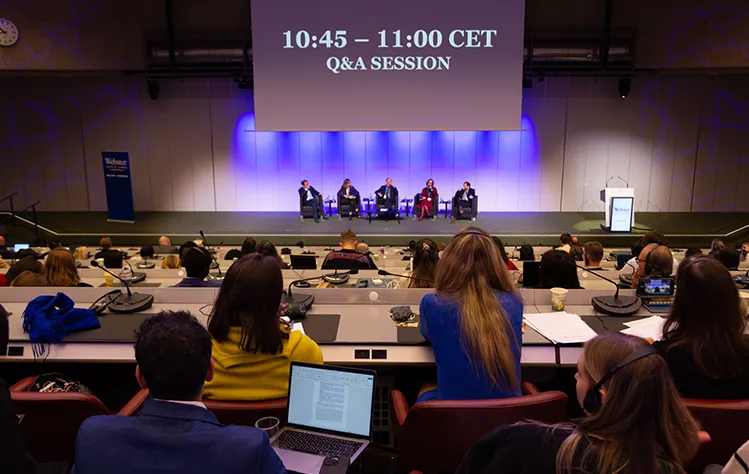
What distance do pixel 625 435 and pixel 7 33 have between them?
1273 centimetres

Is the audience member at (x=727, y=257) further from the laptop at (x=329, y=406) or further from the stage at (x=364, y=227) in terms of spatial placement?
the stage at (x=364, y=227)

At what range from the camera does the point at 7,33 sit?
10.9 meters

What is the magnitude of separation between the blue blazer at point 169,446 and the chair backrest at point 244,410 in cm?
58

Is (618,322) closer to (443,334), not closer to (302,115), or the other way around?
(443,334)

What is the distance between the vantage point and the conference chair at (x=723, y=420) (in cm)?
198

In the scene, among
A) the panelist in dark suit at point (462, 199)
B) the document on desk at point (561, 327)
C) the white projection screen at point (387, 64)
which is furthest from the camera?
the panelist in dark suit at point (462, 199)

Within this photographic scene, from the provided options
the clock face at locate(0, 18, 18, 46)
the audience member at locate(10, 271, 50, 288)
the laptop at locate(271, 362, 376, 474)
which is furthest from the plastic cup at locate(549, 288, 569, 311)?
the clock face at locate(0, 18, 18, 46)

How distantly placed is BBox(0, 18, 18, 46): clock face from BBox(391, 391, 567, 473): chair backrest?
11.9 m

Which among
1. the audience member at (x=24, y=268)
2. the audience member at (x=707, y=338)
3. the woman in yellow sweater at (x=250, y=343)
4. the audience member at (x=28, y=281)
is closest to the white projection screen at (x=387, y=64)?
the audience member at (x=24, y=268)

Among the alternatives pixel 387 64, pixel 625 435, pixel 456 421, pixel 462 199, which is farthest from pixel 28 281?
pixel 462 199

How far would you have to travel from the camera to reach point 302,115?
34.3ft

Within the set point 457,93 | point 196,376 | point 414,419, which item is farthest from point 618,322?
point 457,93

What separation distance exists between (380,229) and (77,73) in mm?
6764

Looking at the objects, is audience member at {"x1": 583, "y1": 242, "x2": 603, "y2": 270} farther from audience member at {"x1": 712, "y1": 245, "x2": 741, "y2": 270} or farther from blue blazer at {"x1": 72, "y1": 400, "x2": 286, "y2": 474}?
blue blazer at {"x1": 72, "y1": 400, "x2": 286, "y2": 474}
